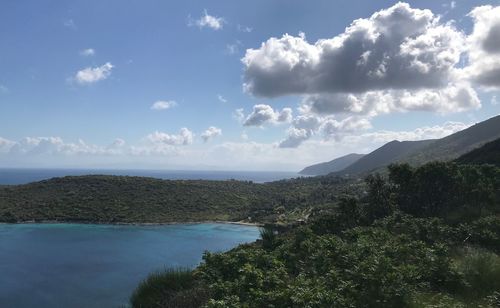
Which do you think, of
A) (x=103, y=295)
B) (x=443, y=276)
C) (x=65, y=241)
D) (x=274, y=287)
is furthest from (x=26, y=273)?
(x=443, y=276)

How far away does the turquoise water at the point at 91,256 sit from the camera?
Answer: 5650 centimetres

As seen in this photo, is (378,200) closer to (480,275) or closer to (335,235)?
(335,235)

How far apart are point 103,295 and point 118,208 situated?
71.0m

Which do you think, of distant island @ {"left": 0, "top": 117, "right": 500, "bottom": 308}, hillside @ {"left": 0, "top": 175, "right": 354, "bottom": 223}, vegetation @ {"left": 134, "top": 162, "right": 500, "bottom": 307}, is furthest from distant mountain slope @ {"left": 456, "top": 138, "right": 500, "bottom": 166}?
vegetation @ {"left": 134, "top": 162, "right": 500, "bottom": 307}

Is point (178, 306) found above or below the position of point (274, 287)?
below

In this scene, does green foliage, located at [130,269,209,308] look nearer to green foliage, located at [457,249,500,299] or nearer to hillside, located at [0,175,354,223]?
green foliage, located at [457,249,500,299]

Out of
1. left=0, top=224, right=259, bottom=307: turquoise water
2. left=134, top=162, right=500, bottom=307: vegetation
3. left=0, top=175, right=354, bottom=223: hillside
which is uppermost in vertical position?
left=134, top=162, right=500, bottom=307: vegetation

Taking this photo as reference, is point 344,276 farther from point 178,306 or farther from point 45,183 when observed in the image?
point 45,183

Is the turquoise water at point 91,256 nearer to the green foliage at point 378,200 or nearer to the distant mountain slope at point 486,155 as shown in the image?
the green foliage at point 378,200

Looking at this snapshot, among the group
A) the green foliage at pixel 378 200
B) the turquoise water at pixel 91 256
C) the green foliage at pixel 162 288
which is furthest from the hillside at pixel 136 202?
the green foliage at pixel 162 288

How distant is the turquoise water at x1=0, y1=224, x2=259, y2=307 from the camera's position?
185 ft

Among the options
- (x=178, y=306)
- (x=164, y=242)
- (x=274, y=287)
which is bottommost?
(x=164, y=242)

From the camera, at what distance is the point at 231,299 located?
13.6m

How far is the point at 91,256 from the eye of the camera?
8381 centimetres
